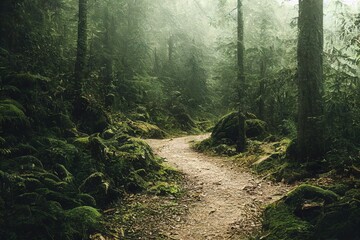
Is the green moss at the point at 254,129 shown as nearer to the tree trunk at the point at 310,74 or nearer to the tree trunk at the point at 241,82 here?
the tree trunk at the point at 241,82

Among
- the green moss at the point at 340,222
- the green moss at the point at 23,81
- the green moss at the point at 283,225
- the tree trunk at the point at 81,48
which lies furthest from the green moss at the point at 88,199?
the tree trunk at the point at 81,48

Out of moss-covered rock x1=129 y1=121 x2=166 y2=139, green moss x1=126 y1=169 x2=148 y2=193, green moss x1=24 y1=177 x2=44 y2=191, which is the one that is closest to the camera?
green moss x1=24 y1=177 x2=44 y2=191

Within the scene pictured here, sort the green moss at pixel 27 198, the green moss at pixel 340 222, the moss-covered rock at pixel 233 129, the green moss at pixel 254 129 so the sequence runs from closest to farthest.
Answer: the green moss at pixel 340 222
the green moss at pixel 27 198
the moss-covered rock at pixel 233 129
the green moss at pixel 254 129

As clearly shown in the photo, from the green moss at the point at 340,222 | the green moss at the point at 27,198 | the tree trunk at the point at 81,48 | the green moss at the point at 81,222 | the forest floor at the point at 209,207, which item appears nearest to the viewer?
the green moss at the point at 340,222

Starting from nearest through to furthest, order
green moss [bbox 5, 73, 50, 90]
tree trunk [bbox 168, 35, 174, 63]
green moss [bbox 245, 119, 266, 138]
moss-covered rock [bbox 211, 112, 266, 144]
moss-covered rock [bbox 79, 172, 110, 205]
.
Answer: moss-covered rock [bbox 79, 172, 110, 205] < green moss [bbox 5, 73, 50, 90] < moss-covered rock [bbox 211, 112, 266, 144] < green moss [bbox 245, 119, 266, 138] < tree trunk [bbox 168, 35, 174, 63]

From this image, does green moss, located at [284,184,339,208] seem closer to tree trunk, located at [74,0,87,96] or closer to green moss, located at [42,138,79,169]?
green moss, located at [42,138,79,169]

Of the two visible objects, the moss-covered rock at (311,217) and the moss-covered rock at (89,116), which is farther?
the moss-covered rock at (89,116)

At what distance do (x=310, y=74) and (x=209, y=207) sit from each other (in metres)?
4.87

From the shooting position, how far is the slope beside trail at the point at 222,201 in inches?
244

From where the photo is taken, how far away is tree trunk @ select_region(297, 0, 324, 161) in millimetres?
9047

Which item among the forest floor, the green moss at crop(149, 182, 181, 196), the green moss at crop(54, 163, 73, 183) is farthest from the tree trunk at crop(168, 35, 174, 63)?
the green moss at crop(54, 163, 73, 183)

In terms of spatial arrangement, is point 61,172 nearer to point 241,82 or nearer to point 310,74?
point 310,74

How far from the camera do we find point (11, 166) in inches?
243

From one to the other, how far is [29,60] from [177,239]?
25.8 feet
